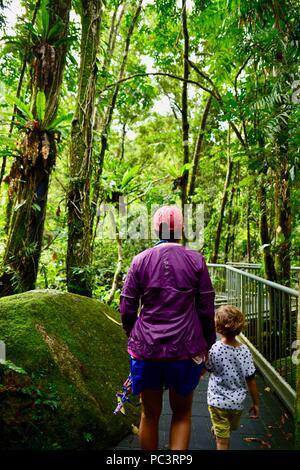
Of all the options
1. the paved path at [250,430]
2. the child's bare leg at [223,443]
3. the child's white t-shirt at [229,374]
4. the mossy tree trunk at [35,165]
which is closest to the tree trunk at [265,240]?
the paved path at [250,430]

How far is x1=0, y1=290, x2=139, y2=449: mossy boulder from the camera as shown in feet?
8.77

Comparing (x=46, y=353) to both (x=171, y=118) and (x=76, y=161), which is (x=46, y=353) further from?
(x=171, y=118)

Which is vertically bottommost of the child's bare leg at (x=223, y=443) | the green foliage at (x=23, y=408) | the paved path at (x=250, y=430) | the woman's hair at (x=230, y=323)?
the paved path at (x=250, y=430)

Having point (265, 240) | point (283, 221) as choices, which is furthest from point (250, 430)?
point (265, 240)

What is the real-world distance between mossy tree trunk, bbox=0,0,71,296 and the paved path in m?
3.07

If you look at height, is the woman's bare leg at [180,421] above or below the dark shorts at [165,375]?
below

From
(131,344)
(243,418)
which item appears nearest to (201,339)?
(131,344)

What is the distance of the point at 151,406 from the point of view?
239cm

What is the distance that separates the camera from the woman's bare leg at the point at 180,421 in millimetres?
2400

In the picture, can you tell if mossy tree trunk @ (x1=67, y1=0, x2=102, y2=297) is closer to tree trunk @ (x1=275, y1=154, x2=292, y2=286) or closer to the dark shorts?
tree trunk @ (x1=275, y1=154, x2=292, y2=286)

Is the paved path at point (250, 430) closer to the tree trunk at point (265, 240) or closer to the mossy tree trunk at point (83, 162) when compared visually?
the tree trunk at point (265, 240)

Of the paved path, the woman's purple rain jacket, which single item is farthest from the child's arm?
the paved path

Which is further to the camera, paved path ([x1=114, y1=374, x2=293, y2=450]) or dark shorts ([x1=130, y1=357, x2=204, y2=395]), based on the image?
paved path ([x1=114, y1=374, x2=293, y2=450])

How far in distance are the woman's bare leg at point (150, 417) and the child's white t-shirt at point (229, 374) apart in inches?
19.2
